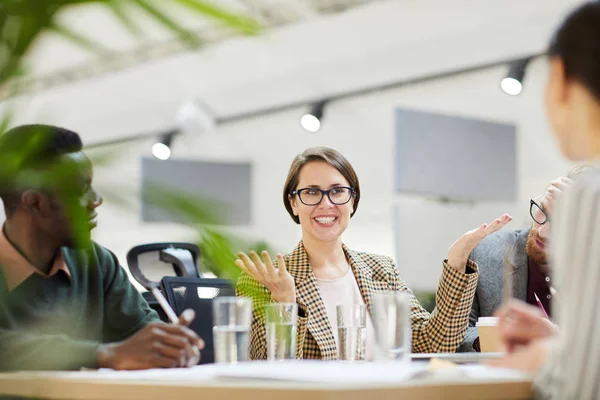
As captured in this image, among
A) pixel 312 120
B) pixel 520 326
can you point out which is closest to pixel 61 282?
pixel 520 326

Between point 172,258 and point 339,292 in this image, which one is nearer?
point 339,292

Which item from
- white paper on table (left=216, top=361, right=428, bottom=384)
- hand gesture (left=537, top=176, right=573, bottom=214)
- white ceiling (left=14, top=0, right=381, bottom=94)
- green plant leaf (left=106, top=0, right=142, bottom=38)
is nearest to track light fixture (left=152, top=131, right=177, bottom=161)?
white ceiling (left=14, top=0, right=381, bottom=94)

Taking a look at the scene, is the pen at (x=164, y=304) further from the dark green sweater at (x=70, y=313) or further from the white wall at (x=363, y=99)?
the white wall at (x=363, y=99)

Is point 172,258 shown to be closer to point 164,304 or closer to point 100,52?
point 164,304

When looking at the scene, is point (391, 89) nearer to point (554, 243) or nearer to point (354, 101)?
point (354, 101)

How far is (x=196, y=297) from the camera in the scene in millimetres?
2318

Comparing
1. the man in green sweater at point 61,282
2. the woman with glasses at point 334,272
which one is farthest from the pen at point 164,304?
the woman with glasses at point 334,272

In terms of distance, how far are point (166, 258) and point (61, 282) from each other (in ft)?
4.30

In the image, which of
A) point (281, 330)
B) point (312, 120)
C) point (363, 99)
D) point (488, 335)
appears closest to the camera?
point (281, 330)

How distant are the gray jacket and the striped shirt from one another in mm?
1633

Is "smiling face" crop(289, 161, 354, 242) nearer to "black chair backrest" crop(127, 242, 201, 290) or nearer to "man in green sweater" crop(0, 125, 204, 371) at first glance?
"black chair backrest" crop(127, 242, 201, 290)

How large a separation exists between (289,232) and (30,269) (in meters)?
6.03

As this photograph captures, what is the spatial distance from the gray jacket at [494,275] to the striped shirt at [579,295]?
1.63 meters

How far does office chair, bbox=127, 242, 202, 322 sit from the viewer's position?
2.80 m
